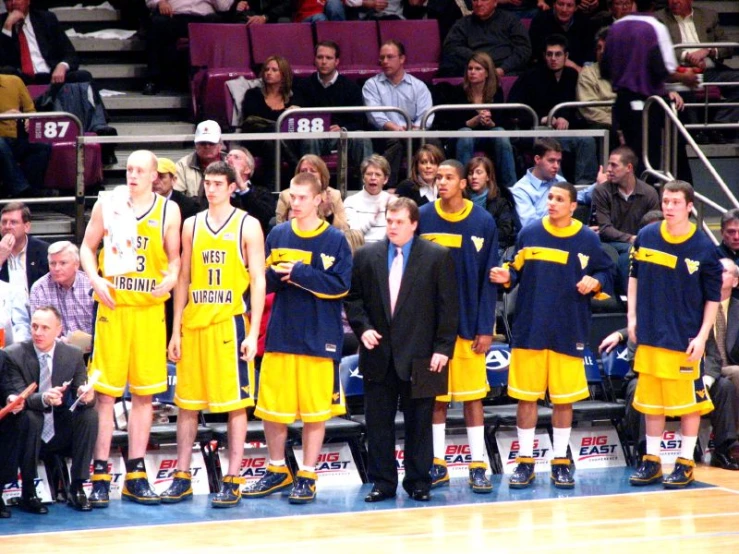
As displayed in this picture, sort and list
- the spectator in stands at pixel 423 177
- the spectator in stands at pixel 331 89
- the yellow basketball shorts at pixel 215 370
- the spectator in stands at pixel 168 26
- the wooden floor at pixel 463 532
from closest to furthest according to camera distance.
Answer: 1. the wooden floor at pixel 463 532
2. the yellow basketball shorts at pixel 215 370
3. the spectator in stands at pixel 423 177
4. the spectator in stands at pixel 331 89
5. the spectator in stands at pixel 168 26

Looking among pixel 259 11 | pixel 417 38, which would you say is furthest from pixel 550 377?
pixel 259 11

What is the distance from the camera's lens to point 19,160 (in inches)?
389

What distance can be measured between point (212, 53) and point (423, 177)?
2.88 metres

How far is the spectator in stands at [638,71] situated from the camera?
34.6 ft

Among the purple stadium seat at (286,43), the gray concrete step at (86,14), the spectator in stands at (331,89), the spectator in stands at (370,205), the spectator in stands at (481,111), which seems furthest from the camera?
the gray concrete step at (86,14)

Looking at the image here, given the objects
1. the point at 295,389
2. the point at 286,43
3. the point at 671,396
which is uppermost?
the point at 286,43

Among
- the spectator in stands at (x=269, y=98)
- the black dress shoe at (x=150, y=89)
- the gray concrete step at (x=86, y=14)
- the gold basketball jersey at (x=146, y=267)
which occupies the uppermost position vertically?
the gray concrete step at (x=86, y=14)

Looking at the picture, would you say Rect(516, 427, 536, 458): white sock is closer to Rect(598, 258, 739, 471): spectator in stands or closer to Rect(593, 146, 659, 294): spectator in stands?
Rect(598, 258, 739, 471): spectator in stands

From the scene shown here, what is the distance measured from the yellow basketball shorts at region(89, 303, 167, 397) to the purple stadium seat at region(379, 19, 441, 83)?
17.7 feet

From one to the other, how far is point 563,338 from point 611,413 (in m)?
1.09

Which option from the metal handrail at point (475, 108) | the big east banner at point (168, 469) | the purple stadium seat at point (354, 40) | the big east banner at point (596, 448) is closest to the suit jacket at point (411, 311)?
the big east banner at point (168, 469)

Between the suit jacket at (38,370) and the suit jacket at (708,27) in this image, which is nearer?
the suit jacket at (38,370)

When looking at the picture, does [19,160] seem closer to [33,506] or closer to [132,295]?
[132,295]

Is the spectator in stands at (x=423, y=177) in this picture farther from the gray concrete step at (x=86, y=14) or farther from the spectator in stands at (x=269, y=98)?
the gray concrete step at (x=86, y=14)
